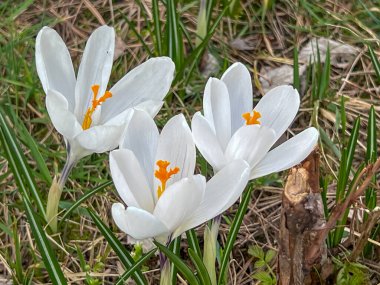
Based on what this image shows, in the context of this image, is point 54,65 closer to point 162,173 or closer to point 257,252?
point 162,173

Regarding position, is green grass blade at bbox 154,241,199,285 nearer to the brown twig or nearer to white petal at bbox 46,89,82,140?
the brown twig

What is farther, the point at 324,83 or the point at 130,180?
the point at 324,83

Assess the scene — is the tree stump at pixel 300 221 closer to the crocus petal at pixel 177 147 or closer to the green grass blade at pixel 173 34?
the crocus petal at pixel 177 147

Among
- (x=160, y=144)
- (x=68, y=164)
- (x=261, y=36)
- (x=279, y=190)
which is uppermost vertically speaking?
(x=160, y=144)

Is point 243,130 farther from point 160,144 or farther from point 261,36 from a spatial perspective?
point 261,36

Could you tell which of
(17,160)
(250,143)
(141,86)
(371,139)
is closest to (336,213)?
(250,143)

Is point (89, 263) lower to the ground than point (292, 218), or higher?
lower

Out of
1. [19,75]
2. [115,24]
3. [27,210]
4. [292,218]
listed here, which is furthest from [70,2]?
[292,218]
